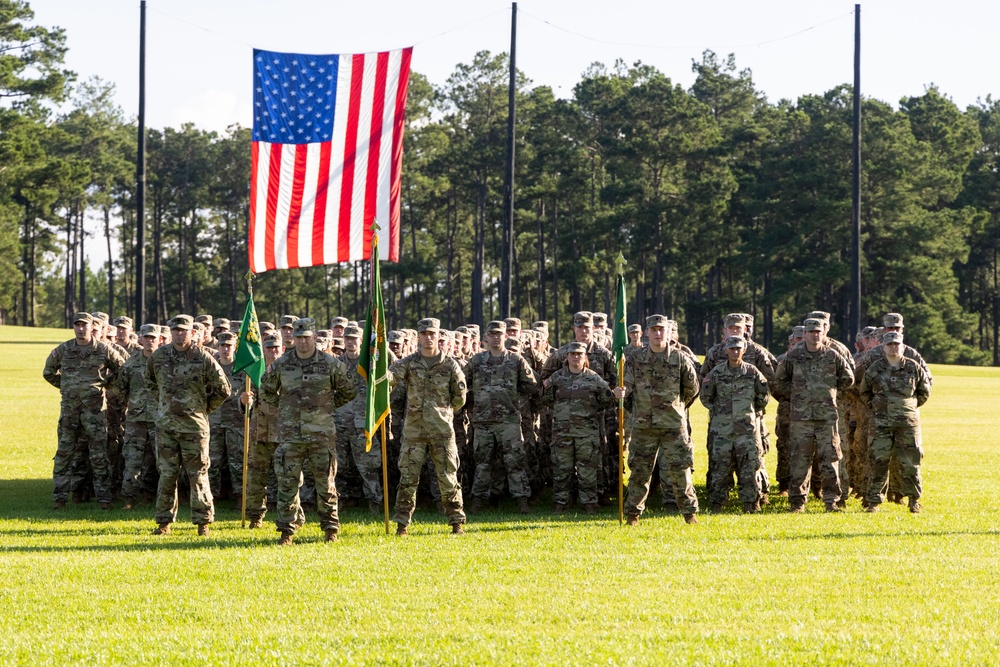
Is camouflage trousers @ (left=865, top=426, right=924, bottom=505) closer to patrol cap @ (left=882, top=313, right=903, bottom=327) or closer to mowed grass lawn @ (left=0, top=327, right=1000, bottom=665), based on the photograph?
mowed grass lawn @ (left=0, top=327, right=1000, bottom=665)

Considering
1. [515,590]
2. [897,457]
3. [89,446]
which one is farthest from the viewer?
[89,446]

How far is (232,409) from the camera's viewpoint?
14461 millimetres

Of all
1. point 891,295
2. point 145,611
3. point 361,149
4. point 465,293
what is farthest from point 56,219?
point 145,611

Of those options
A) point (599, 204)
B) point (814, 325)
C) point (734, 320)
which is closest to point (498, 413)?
point (734, 320)

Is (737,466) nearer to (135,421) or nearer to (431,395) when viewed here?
(431,395)

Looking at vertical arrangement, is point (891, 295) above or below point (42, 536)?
above

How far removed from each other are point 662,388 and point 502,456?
2211 mm

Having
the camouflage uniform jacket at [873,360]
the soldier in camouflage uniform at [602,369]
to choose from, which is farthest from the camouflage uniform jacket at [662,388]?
the camouflage uniform jacket at [873,360]

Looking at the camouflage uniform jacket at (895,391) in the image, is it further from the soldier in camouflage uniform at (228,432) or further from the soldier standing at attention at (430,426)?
the soldier in camouflage uniform at (228,432)

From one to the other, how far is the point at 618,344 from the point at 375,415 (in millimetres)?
2893

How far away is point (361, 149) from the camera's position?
15219 millimetres

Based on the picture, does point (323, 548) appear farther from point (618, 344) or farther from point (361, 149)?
point (361, 149)

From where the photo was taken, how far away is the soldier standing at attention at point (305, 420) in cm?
1180

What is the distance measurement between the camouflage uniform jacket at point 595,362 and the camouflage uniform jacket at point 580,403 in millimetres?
374
